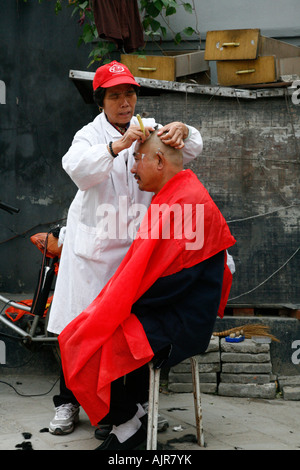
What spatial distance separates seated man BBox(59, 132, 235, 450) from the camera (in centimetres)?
268

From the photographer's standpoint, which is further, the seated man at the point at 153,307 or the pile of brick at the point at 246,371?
the pile of brick at the point at 246,371

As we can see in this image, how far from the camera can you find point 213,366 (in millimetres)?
4281

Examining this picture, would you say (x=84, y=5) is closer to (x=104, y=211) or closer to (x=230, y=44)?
(x=230, y=44)

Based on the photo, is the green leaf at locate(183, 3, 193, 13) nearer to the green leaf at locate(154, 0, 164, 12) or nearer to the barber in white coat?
the green leaf at locate(154, 0, 164, 12)

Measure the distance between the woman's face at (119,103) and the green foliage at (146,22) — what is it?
5.98 feet

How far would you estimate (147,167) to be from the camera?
Result: 2938 mm

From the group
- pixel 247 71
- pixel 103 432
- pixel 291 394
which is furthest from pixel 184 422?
pixel 247 71

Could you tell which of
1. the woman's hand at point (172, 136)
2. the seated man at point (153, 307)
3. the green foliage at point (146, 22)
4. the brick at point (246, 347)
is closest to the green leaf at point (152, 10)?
the green foliage at point (146, 22)

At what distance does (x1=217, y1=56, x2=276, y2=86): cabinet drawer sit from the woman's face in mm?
1597

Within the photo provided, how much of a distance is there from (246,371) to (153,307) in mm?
1776

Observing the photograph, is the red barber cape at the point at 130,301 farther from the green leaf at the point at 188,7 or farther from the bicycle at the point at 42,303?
the green leaf at the point at 188,7

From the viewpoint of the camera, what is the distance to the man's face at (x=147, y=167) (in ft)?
9.63

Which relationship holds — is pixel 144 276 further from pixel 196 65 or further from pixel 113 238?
pixel 196 65

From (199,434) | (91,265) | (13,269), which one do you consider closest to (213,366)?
(199,434)
